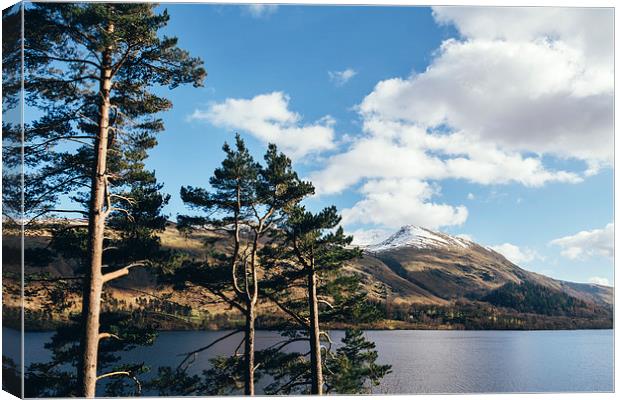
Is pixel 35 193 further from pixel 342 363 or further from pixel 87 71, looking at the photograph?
pixel 342 363

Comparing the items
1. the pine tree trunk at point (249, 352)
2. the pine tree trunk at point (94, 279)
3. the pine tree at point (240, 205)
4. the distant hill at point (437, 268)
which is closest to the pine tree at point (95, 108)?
the pine tree trunk at point (94, 279)

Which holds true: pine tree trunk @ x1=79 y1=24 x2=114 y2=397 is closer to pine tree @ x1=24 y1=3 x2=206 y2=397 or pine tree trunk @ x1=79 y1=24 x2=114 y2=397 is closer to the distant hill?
pine tree @ x1=24 y1=3 x2=206 y2=397

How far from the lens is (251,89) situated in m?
13.5

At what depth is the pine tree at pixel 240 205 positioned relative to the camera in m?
11.1

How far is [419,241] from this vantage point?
175500mm

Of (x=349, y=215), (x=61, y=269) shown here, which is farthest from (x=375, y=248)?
(x=349, y=215)

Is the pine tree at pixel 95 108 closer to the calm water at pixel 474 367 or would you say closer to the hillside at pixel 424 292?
the hillside at pixel 424 292

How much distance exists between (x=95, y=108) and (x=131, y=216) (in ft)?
6.69

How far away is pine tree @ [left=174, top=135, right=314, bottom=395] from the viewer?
11.1m

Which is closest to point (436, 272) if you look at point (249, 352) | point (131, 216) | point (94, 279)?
point (249, 352)

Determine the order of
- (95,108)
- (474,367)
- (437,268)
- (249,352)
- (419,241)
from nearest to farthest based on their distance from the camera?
(95,108), (249,352), (474,367), (437,268), (419,241)

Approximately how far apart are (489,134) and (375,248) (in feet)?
535

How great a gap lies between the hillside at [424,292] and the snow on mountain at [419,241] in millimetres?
359

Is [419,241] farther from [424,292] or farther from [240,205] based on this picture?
[240,205]
